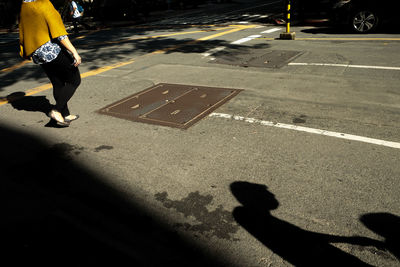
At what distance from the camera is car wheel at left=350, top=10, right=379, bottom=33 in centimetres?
943

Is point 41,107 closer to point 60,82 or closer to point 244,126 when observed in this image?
point 60,82

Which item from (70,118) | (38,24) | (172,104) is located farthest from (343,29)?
(38,24)

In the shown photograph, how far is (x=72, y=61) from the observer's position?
3.98 m

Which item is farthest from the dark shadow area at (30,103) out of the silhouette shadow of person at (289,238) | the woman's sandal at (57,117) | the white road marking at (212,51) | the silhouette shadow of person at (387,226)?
the silhouette shadow of person at (387,226)

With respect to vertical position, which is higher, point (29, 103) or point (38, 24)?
point (38, 24)

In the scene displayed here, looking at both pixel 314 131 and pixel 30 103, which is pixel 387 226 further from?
pixel 30 103

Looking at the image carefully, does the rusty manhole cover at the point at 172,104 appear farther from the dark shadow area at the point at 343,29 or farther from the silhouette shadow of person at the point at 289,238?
the dark shadow area at the point at 343,29

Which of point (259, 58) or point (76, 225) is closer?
point (76, 225)

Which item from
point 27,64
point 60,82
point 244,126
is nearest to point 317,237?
point 244,126

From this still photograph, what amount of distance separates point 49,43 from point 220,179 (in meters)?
2.65

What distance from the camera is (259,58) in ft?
24.7

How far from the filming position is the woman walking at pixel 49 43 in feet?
11.9

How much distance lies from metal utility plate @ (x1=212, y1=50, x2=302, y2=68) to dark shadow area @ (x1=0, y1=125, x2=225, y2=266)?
4838mm

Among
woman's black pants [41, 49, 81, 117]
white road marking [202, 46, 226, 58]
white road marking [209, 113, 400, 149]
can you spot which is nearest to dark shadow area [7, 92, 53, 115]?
woman's black pants [41, 49, 81, 117]
